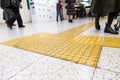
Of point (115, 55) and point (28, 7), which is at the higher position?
point (28, 7)

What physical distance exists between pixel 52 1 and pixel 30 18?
6.10 feet

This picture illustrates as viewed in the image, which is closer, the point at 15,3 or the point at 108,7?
the point at 108,7

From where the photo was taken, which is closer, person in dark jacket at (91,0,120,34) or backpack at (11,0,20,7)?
person in dark jacket at (91,0,120,34)

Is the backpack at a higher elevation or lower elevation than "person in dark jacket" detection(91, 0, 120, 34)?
higher

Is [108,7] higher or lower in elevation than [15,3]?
lower

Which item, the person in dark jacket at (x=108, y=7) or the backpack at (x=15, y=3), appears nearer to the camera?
the person in dark jacket at (x=108, y=7)

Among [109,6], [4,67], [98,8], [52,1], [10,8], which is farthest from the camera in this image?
[52,1]

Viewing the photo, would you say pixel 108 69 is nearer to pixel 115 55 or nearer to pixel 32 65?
pixel 115 55

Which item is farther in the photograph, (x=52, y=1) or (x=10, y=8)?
(x=52, y=1)

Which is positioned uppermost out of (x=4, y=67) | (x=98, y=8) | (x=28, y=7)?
(x=28, y=7)

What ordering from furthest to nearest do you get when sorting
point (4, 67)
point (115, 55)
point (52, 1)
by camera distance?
point (52, 1)
point (115, 55)
point (4, 67)

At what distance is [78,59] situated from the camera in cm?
90

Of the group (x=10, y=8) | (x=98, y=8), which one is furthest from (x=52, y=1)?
(x=98, y=8)

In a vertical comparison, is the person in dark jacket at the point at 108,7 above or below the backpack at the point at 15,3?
below
